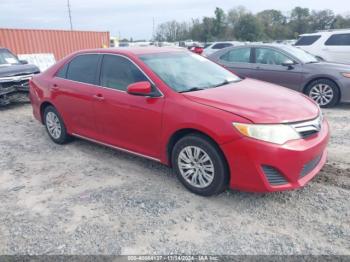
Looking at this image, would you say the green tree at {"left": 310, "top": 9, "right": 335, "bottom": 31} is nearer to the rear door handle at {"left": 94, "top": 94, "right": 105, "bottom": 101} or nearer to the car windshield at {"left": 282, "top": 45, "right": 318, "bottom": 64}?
the car windshield at {"left": 282, "top": 45, "right": 318, "bottom": 64}

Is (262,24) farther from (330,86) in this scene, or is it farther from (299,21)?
(330,86)

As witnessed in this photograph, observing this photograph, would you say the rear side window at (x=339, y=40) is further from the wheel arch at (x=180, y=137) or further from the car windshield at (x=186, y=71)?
the wheel arch at (x=180, y=137)

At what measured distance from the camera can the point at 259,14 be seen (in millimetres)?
53906

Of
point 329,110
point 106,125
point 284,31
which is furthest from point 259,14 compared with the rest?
point 106,125

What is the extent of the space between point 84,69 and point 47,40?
43.9 feet

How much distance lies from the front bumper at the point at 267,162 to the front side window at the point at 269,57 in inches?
190

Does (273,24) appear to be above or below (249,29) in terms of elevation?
above

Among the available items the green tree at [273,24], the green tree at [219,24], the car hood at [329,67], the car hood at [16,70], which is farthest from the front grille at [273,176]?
the green tree at [219,24]

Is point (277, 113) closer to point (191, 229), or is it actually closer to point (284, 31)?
point (191, 229)

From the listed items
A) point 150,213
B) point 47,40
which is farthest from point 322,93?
point 47,40

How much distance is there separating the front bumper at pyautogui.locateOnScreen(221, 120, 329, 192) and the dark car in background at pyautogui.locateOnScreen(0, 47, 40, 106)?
22.2ft

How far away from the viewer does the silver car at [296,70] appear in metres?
7.12

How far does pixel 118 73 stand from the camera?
4.24 metres

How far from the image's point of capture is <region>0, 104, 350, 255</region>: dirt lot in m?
2.81
